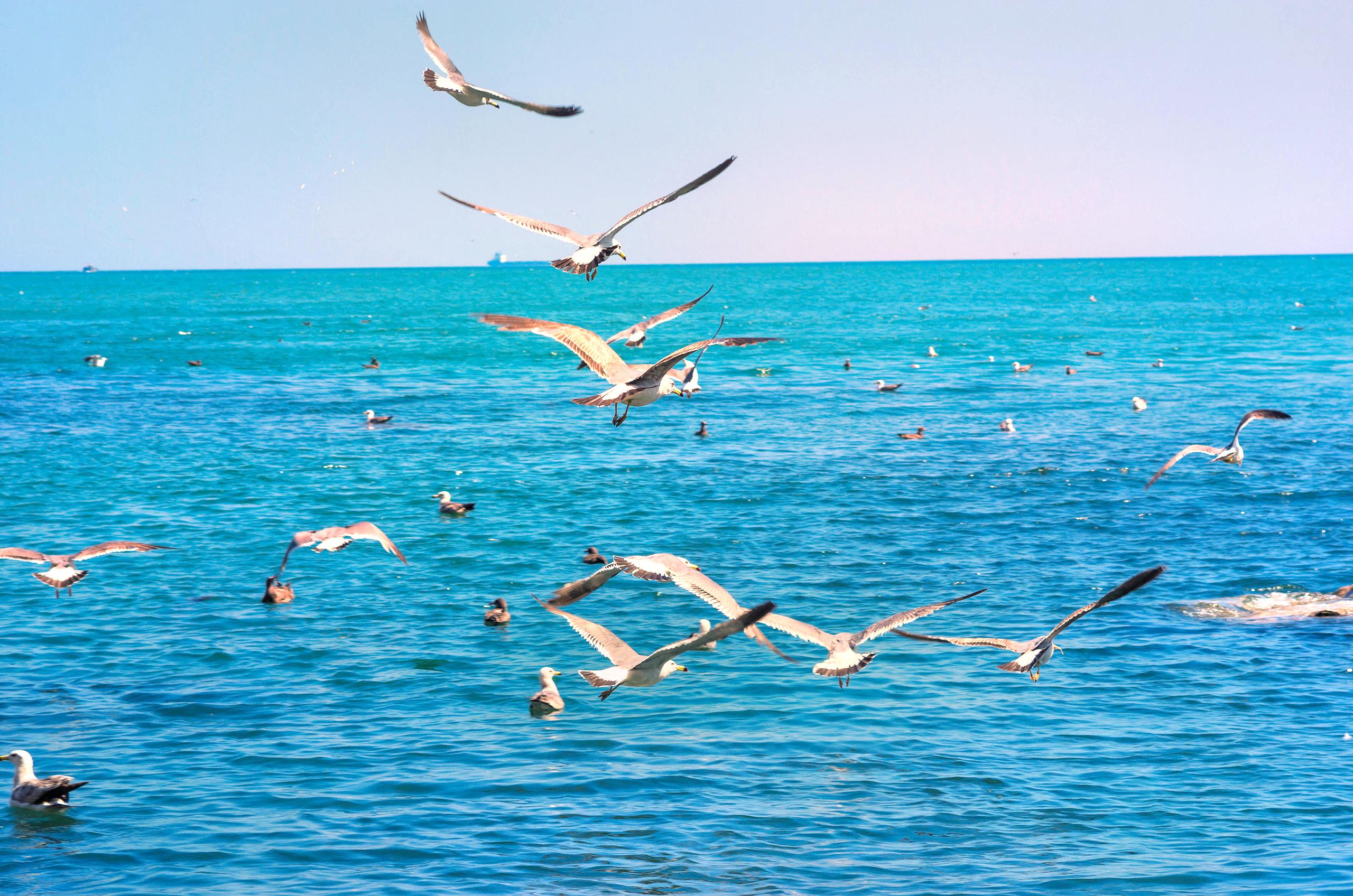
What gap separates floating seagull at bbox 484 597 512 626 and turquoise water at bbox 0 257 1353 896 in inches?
24.7

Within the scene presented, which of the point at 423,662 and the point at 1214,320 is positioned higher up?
the point at 1214,320

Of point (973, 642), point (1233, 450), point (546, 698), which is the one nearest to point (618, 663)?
point (973, 642)

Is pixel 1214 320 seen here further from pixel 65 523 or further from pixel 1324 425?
pixel 65 523

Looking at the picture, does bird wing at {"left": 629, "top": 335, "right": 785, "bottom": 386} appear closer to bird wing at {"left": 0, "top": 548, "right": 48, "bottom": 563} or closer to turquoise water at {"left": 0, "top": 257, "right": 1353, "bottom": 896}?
turquoise water at {"left": 0, "top": 257, "right": 1353, "bottom": 896}

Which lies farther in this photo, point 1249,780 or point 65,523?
point 65,523

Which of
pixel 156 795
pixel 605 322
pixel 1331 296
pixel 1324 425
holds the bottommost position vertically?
pixel 156 795

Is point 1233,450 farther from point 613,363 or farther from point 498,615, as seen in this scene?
point 613,363

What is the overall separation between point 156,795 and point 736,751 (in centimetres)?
723

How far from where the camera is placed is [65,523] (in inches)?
1163

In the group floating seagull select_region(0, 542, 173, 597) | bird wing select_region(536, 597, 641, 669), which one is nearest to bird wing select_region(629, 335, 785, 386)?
bird wing select_region(536, 597, 641, 669)

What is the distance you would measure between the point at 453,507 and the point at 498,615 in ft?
32.2

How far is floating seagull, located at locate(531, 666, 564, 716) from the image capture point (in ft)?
58.0

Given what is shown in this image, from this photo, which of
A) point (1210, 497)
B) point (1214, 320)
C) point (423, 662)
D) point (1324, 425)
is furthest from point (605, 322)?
point (423, 662)

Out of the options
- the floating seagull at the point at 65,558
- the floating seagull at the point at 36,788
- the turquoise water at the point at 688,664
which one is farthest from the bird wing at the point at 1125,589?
the floating seagull at the point at 65,558
